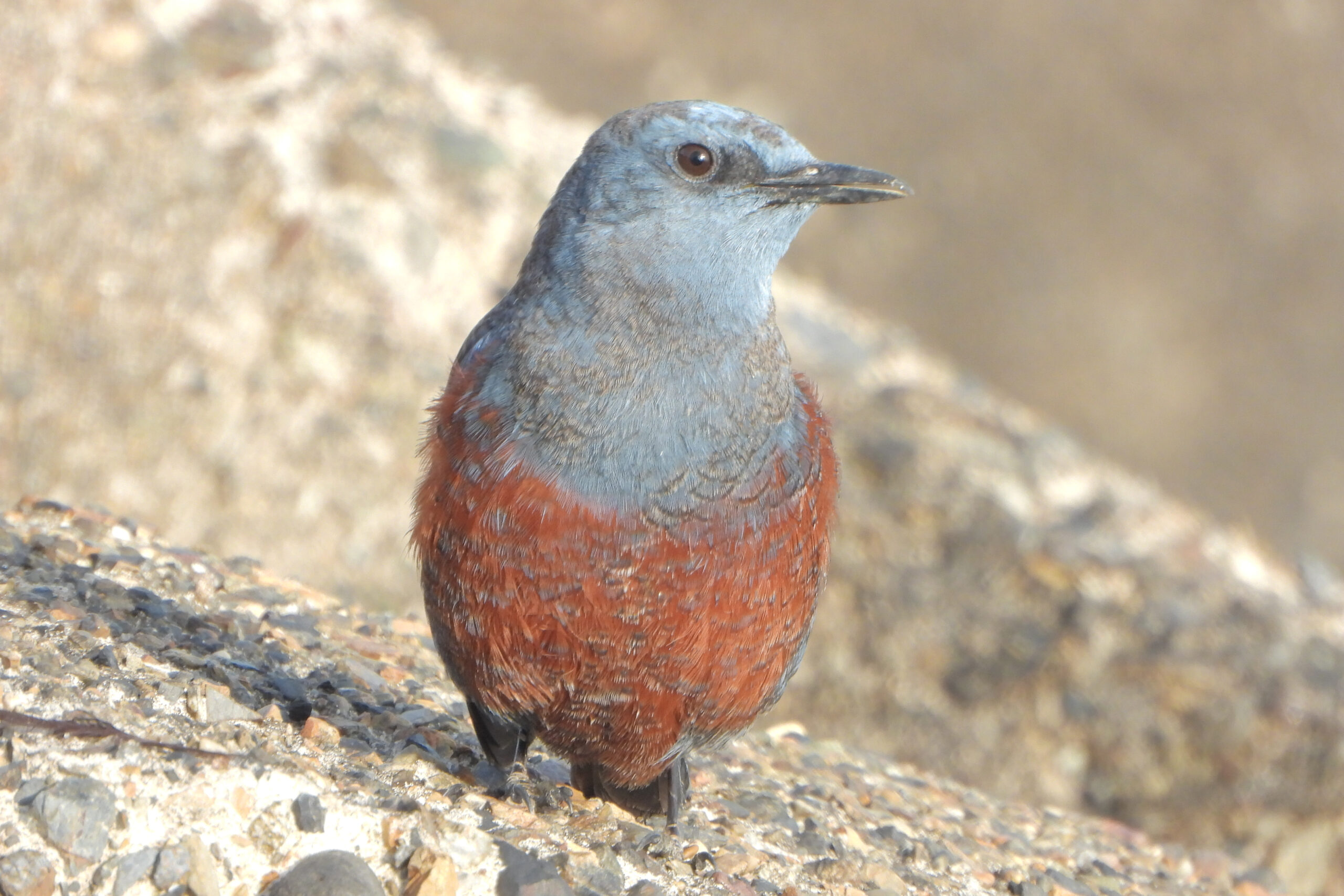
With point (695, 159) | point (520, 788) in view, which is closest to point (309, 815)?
point (520, 788)

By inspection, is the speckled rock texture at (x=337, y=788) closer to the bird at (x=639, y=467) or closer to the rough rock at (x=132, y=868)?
the rough rock at (x=132, y=868)

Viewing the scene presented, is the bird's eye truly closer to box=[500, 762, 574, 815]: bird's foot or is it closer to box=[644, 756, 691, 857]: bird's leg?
box=[644, 756, 691, 857]: bird's leg

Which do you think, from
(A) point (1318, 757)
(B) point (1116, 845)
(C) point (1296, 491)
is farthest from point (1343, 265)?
(B) point (1116, 845)

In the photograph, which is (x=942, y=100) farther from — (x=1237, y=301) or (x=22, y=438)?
(x=22, y=438)

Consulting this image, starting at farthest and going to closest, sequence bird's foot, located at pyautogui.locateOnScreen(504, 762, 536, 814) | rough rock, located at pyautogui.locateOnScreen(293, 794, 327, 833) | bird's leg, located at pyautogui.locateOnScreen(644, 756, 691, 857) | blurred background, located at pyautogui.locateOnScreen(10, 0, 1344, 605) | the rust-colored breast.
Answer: blurred background, located at pyautogui.locateOnScreen(10, 0, 1344, 605) < bird's leg, located at pyautogui.locateOnScreen(644, 756, 691, 857) < bird's foot, located at pyautogui.locateOnScreen(504, 762, 536, 814) < the rust-colored breast < rough rock, located at pyautogui.locateOnScreen(293, 794, 327, 833)

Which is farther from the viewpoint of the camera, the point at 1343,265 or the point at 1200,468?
the point at 1343,265

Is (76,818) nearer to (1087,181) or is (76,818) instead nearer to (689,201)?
(689,201)

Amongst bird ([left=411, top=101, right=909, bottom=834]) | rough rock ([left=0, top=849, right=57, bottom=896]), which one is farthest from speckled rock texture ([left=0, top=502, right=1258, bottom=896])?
bird ([left=411, top=101, right=909, bottom=834])

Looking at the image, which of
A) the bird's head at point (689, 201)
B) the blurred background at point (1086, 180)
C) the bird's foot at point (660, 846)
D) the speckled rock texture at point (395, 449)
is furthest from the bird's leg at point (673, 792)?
the blurred background at point (1086, 180)
